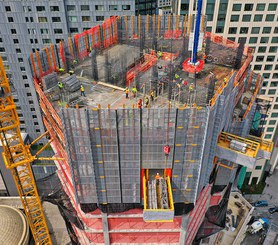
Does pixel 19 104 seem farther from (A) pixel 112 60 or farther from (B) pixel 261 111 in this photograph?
(B) pixel 261 111

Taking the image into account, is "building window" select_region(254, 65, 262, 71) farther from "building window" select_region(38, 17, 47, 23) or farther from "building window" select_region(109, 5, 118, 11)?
"building window" select_region(38, 17, 47, 23)

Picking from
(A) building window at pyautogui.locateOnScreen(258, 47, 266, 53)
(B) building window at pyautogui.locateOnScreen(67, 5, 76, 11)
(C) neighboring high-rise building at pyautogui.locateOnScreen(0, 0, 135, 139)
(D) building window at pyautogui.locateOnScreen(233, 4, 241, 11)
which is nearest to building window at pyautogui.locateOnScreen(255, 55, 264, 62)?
(A) building window at pyautogui.locateOnScreen(258, 47, 266, 53)

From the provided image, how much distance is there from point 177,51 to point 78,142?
95.6ft

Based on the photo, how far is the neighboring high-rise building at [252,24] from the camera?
7706 centimetres

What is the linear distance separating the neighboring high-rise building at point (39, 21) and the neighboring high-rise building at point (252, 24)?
2132cm

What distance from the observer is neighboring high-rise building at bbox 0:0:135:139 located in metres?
83.0

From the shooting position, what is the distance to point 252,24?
80.5m

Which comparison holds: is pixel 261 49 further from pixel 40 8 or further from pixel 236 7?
pixel 40 8

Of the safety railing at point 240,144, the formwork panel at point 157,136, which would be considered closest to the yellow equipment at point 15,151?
the formwork panel at point 157,136

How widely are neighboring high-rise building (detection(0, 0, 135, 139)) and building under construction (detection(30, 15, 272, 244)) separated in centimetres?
2748

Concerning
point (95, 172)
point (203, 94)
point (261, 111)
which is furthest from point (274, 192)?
point (95, 172)

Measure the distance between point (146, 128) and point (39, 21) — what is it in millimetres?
63385

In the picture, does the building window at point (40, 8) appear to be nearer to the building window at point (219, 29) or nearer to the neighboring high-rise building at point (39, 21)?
the neighboring high-rise building at point (39, 21)

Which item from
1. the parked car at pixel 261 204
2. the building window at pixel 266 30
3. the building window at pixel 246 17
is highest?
the building window at pixel 246 17
